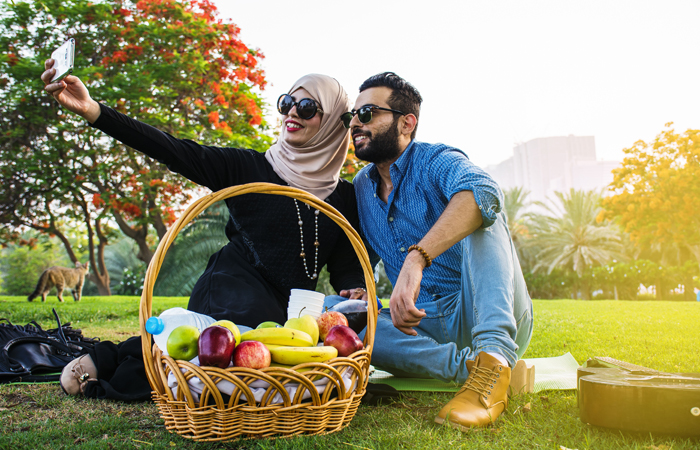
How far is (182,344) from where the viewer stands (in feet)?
5.63

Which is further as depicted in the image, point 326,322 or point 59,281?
point 59,281

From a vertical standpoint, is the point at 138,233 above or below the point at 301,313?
above

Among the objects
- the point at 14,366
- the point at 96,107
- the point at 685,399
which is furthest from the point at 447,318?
the point at 14,366

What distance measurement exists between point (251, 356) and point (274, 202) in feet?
4.57

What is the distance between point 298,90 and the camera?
3152 millimetres

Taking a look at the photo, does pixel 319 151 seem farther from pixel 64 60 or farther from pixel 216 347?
pixel 216 347

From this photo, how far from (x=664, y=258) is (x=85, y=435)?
36.9 m

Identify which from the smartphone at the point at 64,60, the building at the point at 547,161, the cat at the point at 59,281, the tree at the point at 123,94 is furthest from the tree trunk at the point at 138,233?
the building at the point at 547,161

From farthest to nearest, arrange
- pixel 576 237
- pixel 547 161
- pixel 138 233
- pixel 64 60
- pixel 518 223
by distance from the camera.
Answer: pixel 547 161
pixel 518 223
pixel 576 237
pixel 138 233
pixel 64 60

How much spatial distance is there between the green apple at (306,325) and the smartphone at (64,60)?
137 centimetres

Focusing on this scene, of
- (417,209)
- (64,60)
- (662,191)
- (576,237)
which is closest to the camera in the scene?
(64,60)

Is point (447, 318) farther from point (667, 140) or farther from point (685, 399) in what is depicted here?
point (667, 140)

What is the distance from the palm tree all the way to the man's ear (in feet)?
104

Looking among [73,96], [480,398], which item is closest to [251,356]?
[480,398]
